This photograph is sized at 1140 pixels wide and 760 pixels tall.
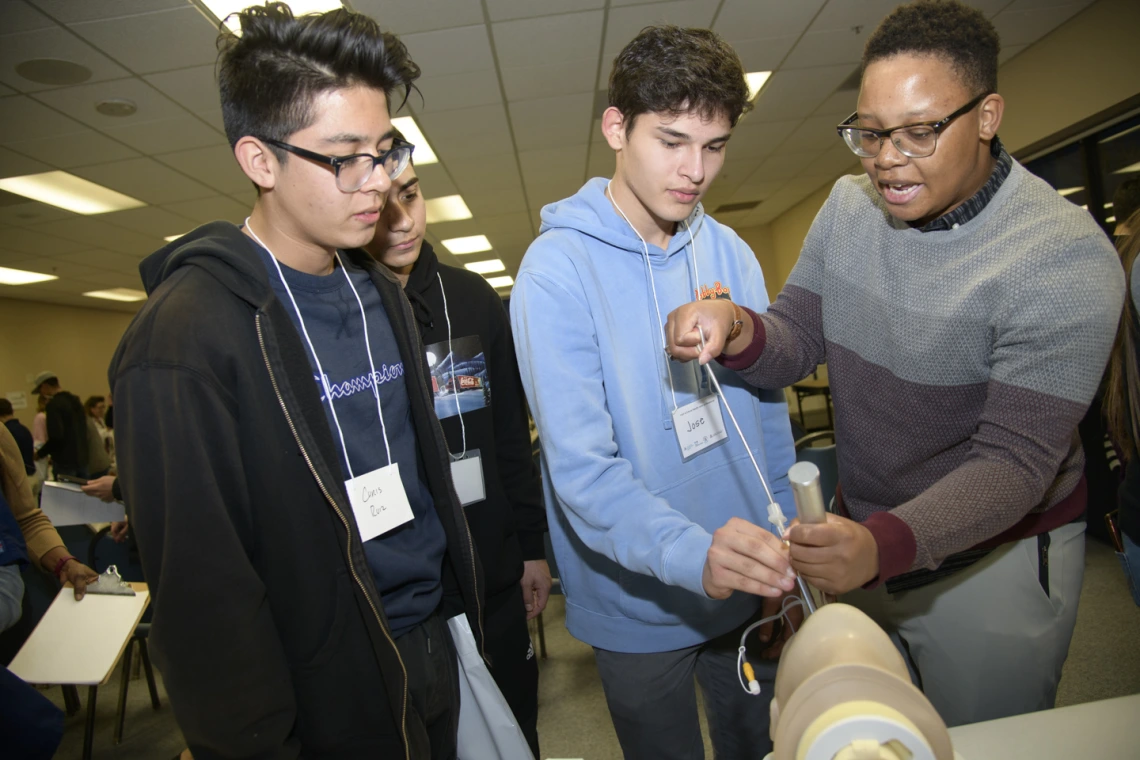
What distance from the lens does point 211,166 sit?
546cm

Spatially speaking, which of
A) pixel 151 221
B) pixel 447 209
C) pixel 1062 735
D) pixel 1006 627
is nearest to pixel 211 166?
pixel 151 221

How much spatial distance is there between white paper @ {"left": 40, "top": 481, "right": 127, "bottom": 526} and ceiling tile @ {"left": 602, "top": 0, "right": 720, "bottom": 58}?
3.78m

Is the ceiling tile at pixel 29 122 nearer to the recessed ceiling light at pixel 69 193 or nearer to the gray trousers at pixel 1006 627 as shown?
the recessed ceiling light at pixel 69 193

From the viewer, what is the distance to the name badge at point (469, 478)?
1665 mm

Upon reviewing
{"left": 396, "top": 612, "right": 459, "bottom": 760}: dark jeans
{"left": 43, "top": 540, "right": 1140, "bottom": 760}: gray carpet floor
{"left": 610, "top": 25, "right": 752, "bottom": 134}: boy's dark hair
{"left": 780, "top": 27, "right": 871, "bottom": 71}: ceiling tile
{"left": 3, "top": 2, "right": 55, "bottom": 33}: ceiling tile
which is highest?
{"left": 3, "top": 2, "right": 55, "bottom": 33}: ceiling tile

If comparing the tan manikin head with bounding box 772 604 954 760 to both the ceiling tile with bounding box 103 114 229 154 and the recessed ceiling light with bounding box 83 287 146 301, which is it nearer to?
the ceiling tile with bounding box 103 114 229 154

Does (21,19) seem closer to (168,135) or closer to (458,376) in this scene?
(168,135)

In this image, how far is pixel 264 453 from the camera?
40.1 inches

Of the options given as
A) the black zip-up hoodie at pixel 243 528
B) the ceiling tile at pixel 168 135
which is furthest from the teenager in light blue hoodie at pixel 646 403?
the ceiling tile at pixel 168 135

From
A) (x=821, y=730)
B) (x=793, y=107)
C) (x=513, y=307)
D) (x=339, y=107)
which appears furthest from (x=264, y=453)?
(x=793, y=107)

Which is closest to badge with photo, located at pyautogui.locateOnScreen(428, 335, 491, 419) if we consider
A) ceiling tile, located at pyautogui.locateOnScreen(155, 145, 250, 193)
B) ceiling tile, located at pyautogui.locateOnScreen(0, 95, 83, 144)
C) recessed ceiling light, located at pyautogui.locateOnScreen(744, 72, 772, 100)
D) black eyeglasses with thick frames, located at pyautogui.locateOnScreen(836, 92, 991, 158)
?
black eyeglasses with thick frames, located at pyautogui.locateOnScreen(836, 92, 991, 158)

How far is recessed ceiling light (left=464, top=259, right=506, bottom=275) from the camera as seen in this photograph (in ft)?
Answer: 40.3

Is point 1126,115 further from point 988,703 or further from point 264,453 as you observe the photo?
point 264,453

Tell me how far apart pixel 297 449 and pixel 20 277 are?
10531 millimetres
